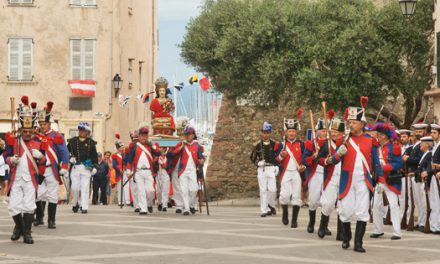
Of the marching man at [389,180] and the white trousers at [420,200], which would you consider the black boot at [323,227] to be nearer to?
the marching man at [389,180]

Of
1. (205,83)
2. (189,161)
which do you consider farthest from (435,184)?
(205,83)

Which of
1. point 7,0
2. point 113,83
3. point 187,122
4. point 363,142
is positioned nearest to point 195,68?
point 113,83

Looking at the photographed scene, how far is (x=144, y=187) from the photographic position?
2622 centimetres

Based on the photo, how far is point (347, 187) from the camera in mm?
17562

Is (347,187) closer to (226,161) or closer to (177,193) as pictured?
(177,193)

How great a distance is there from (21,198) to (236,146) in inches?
1239

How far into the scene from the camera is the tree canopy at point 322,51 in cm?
3475

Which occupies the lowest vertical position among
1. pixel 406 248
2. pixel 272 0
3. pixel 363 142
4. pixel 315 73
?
pixel 406 248

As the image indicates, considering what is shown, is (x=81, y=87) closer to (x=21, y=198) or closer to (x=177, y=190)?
(x=177, y=190)

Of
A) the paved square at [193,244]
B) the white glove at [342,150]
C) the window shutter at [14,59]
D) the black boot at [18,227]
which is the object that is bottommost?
the paved square at [193,244]

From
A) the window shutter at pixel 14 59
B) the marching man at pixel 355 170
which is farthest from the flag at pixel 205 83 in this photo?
the marching man at pixel 355 170

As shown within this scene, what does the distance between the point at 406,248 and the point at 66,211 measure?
11.3 m

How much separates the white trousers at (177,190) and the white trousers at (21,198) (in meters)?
A: 9.02

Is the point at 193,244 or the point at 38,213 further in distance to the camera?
the point at 38,213
